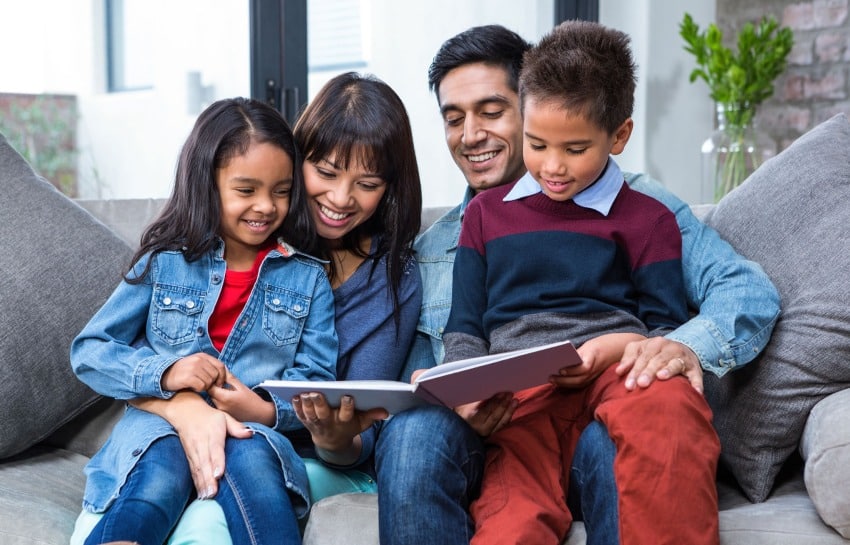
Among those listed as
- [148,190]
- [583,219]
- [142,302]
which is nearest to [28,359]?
[142,302]

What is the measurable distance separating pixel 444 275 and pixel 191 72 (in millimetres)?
1739

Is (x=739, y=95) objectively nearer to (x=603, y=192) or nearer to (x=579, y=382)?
(x=603, y=192)

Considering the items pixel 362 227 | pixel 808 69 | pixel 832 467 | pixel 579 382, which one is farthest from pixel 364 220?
pixel 808 69

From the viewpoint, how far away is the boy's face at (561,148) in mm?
1508

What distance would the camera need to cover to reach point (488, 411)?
4.67ft

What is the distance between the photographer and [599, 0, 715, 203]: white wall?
391cm

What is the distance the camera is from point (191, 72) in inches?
126

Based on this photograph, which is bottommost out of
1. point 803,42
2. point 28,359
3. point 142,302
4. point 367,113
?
point 28,359

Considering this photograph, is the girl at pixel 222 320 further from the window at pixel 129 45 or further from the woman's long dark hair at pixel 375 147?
the window at pixel 129 45

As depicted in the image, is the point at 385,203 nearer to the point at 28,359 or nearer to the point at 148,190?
the point at 28,359

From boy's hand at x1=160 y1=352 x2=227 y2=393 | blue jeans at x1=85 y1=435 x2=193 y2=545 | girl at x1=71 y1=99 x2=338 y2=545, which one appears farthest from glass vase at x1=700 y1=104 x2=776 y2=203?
blue jeans at x1=85 y1=435 x2=193 y2=545

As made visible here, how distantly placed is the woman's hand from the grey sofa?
0.51 feet

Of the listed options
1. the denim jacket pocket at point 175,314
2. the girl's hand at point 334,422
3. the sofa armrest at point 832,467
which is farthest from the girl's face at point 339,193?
the sofa armrest at point 832,467

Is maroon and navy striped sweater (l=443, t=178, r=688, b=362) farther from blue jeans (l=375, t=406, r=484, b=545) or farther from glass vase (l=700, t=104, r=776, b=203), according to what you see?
glass vase (l=700, t=104, r=776, b=203)
